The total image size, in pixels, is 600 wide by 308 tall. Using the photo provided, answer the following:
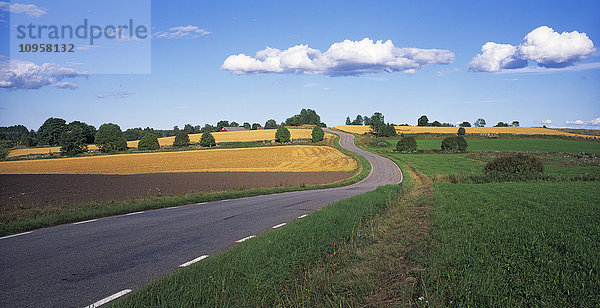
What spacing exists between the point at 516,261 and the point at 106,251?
8.65 meters

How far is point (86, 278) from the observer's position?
249 inches

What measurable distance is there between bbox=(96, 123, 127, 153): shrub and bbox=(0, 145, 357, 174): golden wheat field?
1671 cm

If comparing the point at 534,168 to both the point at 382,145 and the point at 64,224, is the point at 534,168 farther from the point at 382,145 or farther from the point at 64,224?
the point at 382,145

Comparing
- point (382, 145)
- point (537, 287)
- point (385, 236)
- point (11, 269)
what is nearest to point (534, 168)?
point (385, 236)

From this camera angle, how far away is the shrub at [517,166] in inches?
1266

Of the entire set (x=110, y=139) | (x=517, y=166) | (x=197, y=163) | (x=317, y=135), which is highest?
(x=317, y=135)

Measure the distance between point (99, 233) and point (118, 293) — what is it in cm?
521

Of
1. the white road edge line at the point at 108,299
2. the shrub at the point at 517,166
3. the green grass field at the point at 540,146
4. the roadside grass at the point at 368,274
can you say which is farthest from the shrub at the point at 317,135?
the white road edge line at the point at 108,299

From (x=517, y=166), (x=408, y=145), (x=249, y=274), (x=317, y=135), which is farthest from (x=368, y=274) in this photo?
(x=317, y=135)

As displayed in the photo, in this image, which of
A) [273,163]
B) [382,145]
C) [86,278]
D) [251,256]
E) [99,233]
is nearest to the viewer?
[86,278]

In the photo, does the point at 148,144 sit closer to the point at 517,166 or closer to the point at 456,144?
the point at 456,144

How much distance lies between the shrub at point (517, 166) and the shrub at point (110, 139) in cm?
8104

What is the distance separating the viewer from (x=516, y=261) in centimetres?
618

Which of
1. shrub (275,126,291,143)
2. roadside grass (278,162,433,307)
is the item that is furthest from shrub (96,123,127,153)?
roadside grass (278,162,433,307)
